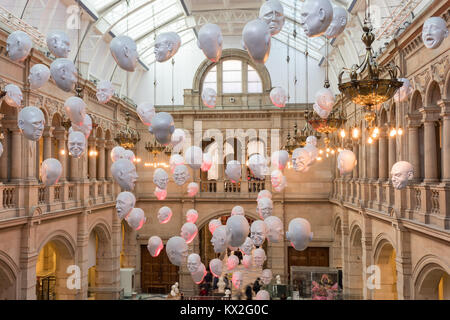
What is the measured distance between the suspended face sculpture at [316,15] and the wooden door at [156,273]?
18239mm

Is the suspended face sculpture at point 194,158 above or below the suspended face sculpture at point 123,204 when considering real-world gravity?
above

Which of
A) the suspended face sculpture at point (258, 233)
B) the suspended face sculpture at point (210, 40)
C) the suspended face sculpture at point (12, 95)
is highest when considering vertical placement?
the suspended face sculpture at point (210, 40)

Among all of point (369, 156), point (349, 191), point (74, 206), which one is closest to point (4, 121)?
point (74, 206)

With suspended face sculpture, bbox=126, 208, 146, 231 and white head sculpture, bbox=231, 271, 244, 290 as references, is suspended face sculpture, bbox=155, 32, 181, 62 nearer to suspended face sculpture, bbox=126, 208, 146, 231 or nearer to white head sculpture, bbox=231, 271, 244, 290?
suspended face sculpture, bbox=126, 208, 146, 231

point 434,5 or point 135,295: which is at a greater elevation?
point 434,5

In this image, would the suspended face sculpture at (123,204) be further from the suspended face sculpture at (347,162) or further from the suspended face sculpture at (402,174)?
the suspended face sculpture at (402,174)

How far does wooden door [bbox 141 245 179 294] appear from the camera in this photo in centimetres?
2178

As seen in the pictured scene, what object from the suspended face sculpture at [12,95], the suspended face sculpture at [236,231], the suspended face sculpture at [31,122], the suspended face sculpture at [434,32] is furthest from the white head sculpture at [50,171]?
the suspended face sculpture at [434,32]

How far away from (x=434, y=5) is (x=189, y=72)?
51.6ft

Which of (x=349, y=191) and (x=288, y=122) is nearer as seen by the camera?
(x=349, y=191)

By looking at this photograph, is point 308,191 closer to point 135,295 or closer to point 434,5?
point 135,295

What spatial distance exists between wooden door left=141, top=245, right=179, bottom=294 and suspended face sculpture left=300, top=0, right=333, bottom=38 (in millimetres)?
18239

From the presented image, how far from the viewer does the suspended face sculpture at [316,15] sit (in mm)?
5297

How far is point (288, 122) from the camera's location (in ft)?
70.0
